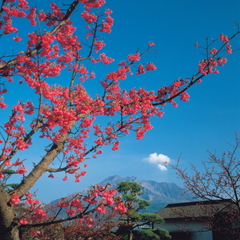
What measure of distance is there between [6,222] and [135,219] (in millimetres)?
13734

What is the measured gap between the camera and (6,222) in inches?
191

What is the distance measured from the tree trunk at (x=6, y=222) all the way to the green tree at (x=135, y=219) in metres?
11.0

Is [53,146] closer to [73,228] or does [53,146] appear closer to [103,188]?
[103,188]

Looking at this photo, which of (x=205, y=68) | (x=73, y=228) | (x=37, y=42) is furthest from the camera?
(x=73, y=228)

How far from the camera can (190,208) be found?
71.1ft

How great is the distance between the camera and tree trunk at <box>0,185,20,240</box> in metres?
4.82

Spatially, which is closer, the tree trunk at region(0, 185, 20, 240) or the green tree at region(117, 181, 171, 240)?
the tree trunk at region(0, 185, 20, 240)

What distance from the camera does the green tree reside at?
16531 mm

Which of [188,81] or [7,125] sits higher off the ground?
[188,81]

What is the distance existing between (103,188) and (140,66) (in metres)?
5.42

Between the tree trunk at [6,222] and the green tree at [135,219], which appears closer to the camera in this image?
the tree trunk at [6,222]

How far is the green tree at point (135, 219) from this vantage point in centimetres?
1653

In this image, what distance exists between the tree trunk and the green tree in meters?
11.0

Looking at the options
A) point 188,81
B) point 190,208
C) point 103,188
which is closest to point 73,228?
point 103,188
